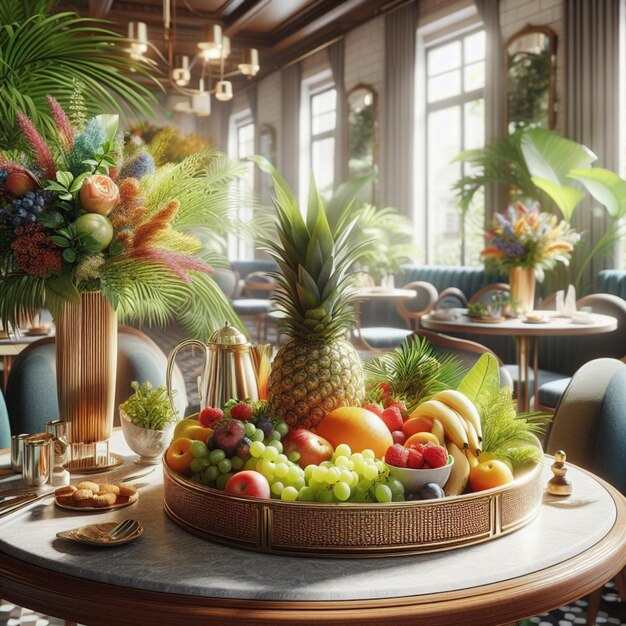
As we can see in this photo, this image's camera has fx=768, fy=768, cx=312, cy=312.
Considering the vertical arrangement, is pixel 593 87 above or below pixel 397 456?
above

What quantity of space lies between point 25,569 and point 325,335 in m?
0.55

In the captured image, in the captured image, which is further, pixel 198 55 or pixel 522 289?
pixel 198 55

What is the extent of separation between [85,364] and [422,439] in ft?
1.99

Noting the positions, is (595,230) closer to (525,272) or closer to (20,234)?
(525,272)

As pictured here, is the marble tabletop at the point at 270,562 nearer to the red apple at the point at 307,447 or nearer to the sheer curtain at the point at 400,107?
the red apple at the point at 307,447

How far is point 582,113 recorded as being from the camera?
239 inches

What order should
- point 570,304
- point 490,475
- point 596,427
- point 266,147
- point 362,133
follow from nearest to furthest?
1. point 490,475
2. point 596,427
3. point 570,304
4. point 362,133
5. point 266,147

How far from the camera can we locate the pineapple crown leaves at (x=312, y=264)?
118 cm

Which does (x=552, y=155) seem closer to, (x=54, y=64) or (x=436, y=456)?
(x=54, y=64)

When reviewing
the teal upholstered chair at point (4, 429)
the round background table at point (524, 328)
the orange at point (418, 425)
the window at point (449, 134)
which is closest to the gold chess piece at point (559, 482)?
the orange at point (418, 425)

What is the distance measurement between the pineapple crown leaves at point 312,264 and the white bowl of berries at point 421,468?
0.29 metres

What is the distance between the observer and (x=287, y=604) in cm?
81

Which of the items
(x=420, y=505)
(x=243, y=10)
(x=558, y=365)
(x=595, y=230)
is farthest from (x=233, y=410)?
(x=243, y=10)

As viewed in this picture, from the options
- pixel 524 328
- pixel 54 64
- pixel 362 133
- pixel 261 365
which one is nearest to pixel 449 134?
pixel 362 133
